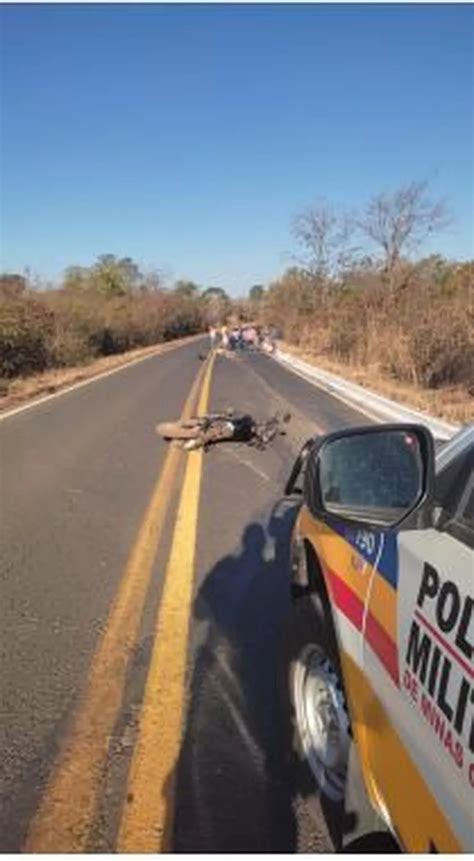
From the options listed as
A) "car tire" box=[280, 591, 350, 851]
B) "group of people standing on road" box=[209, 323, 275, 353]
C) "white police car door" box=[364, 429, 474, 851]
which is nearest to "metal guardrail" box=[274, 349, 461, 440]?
"car tire" box=[280, 591, 350, 851]

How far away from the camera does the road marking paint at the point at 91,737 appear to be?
3.32 m

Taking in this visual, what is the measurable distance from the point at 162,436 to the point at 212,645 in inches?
377

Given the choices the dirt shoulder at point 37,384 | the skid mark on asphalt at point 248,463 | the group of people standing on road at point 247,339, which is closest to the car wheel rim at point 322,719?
the skid mark on asphalt at point 248,463

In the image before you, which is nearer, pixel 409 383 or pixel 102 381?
pixel 409 383

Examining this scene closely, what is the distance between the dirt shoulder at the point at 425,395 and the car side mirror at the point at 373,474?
31.2 feet

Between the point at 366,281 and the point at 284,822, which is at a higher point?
the point at 366,281

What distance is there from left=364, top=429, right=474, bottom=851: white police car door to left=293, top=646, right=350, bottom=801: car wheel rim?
491 millimetres

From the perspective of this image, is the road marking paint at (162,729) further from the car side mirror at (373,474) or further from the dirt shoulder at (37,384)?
the dirt shoulder at (37,384)

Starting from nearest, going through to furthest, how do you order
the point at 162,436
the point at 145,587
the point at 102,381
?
the point at 145,587, the point at 162,436, the point at 102,381

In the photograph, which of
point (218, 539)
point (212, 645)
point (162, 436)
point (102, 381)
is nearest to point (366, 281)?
point (102, 381)

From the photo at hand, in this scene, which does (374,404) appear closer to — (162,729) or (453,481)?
(162,729)

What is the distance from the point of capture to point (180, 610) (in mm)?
5715

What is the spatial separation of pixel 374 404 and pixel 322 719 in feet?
48.1

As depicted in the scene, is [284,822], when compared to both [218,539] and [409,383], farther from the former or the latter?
[409,383]
